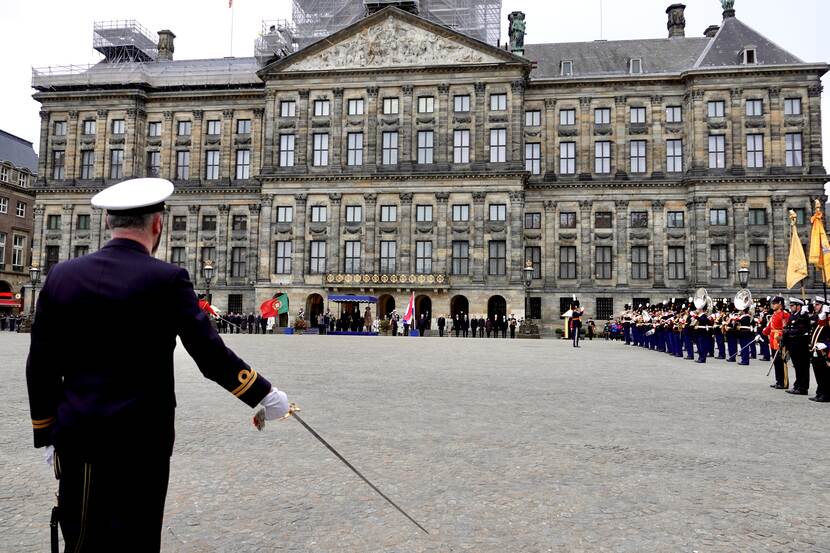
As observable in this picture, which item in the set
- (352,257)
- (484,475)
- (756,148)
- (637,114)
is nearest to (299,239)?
(352,257)

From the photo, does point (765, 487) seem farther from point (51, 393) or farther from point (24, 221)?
point (24, 221)

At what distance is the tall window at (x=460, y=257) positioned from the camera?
157ft

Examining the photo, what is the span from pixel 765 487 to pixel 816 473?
1.02m

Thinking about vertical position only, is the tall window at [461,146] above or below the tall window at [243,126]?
below

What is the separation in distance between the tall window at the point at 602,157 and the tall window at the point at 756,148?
10.0m

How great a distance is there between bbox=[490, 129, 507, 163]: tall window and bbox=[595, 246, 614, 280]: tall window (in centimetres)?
1054

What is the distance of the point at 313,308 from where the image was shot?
49.9 m

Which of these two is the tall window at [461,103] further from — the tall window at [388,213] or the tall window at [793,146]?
the tall window at [793,146]

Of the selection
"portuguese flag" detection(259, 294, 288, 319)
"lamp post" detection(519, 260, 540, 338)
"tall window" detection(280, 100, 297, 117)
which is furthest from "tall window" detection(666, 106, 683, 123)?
"portuguese flag" detection(259, 294, 288, 319)

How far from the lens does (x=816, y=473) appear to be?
21.4 ft

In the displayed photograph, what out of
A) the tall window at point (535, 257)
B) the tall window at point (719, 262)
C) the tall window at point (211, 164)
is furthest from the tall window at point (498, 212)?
the tall window at point (211, 164)

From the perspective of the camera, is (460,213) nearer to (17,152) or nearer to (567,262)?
(567,262)

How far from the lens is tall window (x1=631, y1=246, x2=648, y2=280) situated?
160 ft

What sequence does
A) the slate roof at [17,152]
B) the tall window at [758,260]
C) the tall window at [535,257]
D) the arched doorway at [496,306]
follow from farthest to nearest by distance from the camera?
1. the slate roof at [17,152]
2. the tall window at [535,257]
3. the arched doorway at [496,306]
4. the tall window at [758,260]
